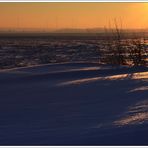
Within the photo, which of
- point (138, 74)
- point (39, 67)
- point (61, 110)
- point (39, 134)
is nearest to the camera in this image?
point (39, 134)

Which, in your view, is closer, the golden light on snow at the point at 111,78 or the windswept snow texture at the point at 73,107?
the windswept snow texture at the point at 73,107

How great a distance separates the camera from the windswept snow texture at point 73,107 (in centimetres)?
326

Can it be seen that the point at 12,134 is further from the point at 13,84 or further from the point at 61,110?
the point at 13,84

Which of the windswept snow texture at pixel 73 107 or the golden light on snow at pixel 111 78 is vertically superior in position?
the windswept snow texture at pixel 73 107

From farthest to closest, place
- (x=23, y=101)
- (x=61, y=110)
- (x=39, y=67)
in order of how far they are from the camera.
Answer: (x=39, y=67) → (x=23, y=101) → (x=61, y=110)

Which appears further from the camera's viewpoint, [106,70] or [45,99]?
[106,70]

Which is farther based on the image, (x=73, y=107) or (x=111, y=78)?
(x=111, y=78)

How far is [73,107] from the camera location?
15.1 ft

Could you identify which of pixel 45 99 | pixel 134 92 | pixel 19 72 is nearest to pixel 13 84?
pixel 19 72

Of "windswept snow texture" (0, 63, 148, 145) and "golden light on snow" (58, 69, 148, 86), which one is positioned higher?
"windswept snow texture" (0, 63, 148, 145)

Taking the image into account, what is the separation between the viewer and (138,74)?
7.59m

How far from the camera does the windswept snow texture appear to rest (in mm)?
3258

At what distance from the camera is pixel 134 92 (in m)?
5.57

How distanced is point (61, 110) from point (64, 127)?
791 millimetres
